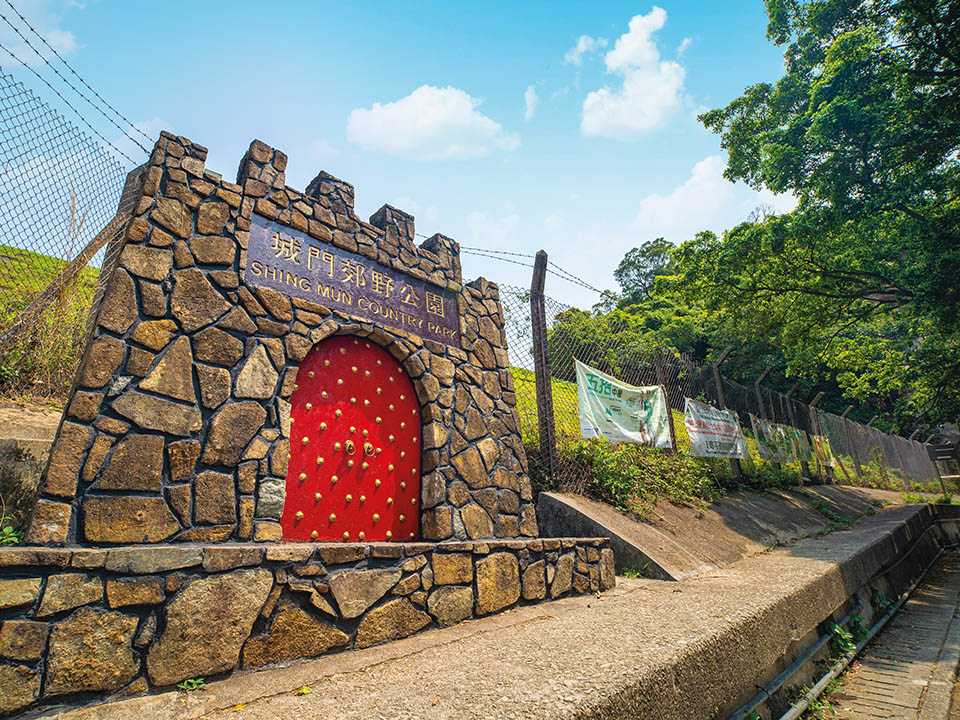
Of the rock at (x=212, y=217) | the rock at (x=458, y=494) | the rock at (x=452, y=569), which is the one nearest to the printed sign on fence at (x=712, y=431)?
the rock at (x=458, y=494)

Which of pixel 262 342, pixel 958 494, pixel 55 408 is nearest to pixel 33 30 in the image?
pixel 262 342

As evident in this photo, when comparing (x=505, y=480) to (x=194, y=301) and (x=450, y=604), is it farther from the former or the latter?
(x=194, y=301)

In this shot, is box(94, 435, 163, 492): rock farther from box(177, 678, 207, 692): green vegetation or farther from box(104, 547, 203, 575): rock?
box(177, 678, 207, 692): green vegetation

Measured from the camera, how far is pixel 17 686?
1839 millimetres

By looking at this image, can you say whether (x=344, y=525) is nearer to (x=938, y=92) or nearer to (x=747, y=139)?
(x=938, y=92)

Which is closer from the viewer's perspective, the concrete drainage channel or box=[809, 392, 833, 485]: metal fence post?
the concrete drainage channel

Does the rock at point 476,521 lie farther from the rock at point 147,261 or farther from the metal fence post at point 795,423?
the metal fence post at point 795,423

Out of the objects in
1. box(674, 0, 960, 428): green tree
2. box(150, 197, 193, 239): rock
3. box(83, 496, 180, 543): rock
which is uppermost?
box(674, 0, 960, 428): green tree

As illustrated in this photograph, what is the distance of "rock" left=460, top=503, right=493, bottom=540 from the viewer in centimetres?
421

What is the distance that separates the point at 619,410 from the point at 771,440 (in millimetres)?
5615

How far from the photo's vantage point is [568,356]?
625 cm

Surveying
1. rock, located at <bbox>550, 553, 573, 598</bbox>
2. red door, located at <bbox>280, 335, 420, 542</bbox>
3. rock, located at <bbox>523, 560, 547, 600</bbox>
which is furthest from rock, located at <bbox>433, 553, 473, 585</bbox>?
rock, located at <bbox>550, 553, 573, 598</bbox>

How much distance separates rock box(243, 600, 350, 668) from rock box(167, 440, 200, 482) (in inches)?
40.4

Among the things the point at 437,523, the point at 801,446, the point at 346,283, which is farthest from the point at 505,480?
the point at 801,446
